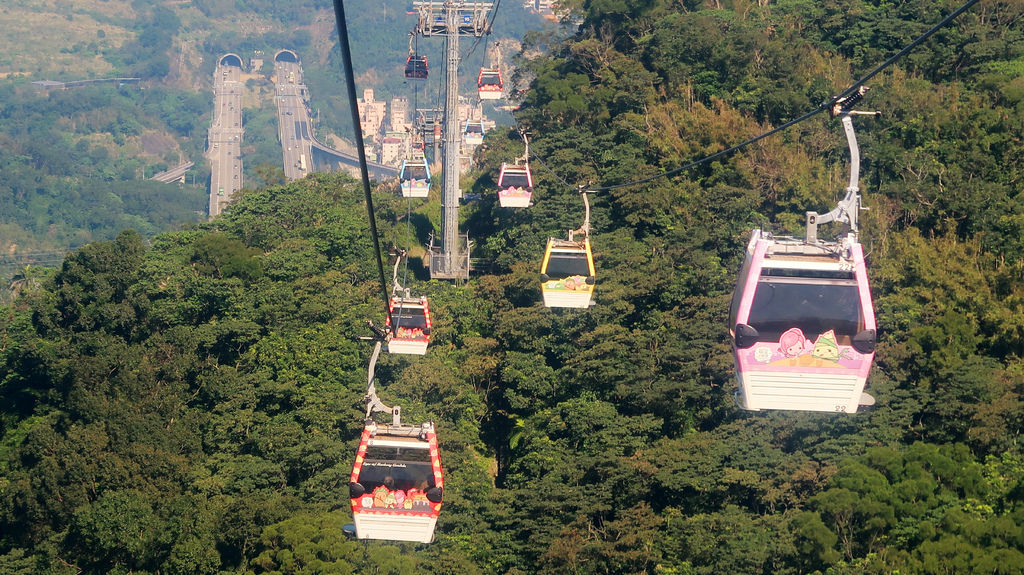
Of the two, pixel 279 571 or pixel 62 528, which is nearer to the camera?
pixel 279 571

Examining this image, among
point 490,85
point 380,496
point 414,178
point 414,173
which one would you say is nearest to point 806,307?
point 380,496

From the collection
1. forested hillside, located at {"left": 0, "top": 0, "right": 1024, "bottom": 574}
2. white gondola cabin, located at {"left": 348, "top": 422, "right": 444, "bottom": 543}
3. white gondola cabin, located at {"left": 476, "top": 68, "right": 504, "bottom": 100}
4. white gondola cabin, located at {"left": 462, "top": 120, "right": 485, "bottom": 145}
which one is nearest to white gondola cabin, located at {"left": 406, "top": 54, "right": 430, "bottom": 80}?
white gondola cabin, located at {"left": 476, "top": 68, "right": 504, "bottom": 100}

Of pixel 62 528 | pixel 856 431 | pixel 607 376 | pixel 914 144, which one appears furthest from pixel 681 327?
pixel 62 528

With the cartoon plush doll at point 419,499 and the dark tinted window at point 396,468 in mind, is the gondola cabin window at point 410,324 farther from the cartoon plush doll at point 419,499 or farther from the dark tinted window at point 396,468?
the dark tinted window at point 396,468

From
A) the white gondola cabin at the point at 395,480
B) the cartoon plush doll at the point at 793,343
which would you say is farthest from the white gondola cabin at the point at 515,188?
the cartoon plush doll at the point at 793,343

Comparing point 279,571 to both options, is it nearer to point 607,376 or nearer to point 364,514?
point 364,514

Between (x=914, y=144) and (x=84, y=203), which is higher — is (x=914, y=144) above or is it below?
below

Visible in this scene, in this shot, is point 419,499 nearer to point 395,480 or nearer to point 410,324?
point 395,480
